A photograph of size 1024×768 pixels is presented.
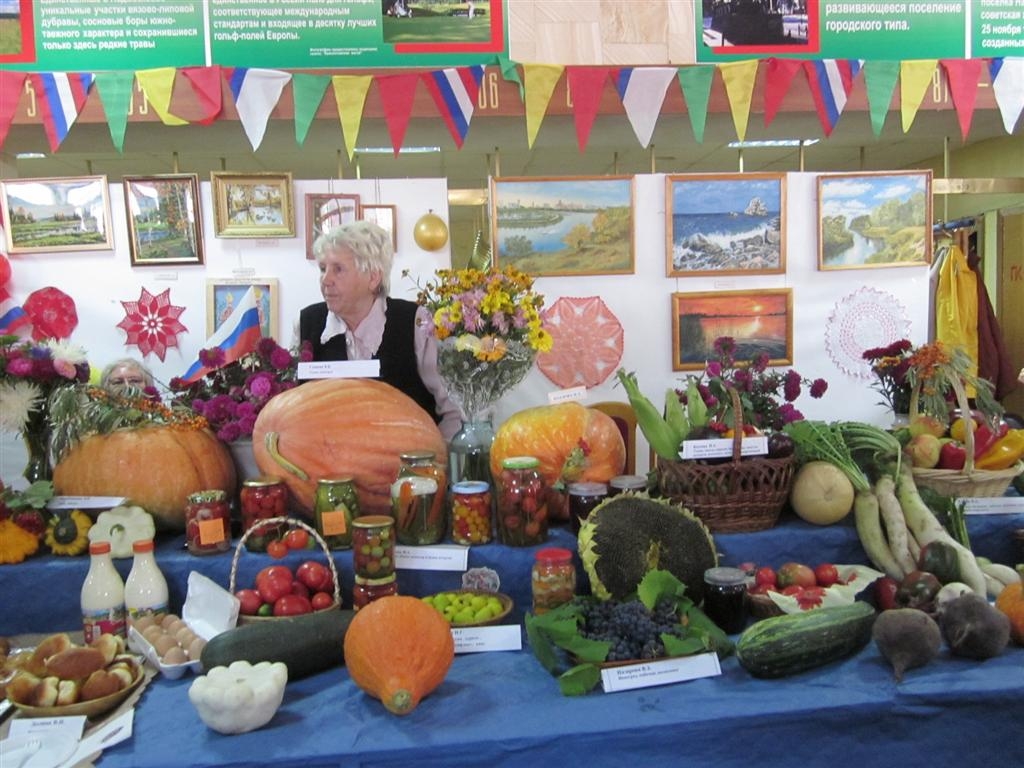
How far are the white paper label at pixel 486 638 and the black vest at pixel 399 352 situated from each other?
1090 mm

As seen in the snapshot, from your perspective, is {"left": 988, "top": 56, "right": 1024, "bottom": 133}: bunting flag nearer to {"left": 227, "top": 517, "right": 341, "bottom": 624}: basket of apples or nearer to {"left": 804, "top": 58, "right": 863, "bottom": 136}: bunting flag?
{"left": 804, "top": 58, "right": 863, "bottom": 136}: bunting flag

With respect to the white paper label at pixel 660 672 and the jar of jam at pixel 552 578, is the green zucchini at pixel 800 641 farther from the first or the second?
the jar of jam at pixel 552 578

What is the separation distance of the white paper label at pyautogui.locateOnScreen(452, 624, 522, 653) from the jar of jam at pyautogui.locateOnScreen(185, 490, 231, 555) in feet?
2.25

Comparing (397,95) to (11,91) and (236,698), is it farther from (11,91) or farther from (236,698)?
(236,698)

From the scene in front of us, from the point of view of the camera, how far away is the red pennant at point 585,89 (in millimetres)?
3428

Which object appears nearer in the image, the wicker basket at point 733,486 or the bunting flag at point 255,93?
the wicker basket at point 733,486

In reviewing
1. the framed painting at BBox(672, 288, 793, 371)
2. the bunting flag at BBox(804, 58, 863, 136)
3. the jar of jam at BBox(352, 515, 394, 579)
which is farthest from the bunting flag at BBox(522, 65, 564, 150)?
the jar of jam at BBox(352, 515, 394, 579)

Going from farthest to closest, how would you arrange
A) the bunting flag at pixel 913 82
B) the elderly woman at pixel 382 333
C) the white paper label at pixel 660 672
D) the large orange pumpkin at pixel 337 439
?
1. the bunting flag at pixel 913 82
2. the elderly woman at pixel 382 333
3. the large orange pumpkin at pixel 337 439
4. the white paper label at pixel 660 672

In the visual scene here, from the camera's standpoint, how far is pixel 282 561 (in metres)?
2.02

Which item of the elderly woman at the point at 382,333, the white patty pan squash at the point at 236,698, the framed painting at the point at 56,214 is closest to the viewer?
the white patty pan squash at the point at 236,698

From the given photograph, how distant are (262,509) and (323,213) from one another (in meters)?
1.70

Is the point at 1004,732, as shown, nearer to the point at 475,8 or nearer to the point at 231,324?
the point at 231,324

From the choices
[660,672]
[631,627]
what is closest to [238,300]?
[631,627]

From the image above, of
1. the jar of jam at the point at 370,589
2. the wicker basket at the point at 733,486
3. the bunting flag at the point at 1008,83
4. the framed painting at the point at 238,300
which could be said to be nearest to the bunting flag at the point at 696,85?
the bunting flag at the point at 1008,83
